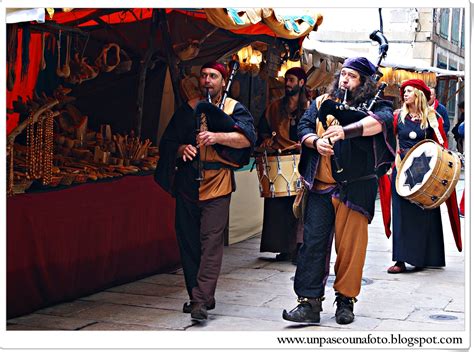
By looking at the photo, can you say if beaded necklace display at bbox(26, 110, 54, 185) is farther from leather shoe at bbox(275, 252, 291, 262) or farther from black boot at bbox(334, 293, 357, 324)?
leather shoe at bbox(275, 252, 291, 262)

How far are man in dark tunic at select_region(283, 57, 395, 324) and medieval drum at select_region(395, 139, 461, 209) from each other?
4.42 feet

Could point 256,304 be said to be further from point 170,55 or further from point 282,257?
point 170,55

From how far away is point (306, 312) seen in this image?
535cm

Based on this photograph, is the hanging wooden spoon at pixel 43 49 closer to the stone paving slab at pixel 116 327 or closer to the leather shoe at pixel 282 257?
the stone paving slab at pixel 116 327

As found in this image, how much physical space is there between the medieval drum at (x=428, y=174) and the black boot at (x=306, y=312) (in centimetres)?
180

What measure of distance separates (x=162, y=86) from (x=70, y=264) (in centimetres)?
266

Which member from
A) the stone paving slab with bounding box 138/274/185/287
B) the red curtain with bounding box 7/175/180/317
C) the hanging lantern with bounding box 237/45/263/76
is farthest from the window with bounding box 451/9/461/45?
the stone paving slab with bounding box 138/274/185/287

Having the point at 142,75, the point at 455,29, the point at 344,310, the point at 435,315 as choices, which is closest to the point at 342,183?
the point at 344,310

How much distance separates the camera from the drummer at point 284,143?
7438 millimetres

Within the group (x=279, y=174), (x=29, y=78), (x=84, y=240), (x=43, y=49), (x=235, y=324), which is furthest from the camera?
(x=279, y=174)

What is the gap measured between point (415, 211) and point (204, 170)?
8.66 feet

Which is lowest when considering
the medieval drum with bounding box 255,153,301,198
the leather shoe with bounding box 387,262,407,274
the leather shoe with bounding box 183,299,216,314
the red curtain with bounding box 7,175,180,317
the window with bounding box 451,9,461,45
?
the leather shoe with bounding box 387,262,407,274

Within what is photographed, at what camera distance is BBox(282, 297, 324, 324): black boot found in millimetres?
5344
